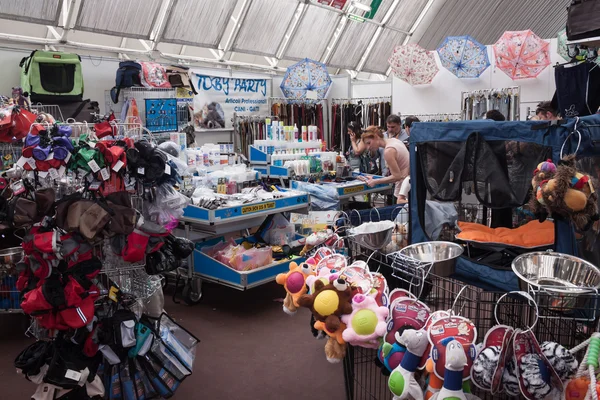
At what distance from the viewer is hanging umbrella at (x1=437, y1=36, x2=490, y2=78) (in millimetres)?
8047

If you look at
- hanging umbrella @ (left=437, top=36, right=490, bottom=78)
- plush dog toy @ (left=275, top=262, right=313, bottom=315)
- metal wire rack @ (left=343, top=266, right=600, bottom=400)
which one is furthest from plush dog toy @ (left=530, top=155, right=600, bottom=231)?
hanging umbrella @ (left=437, top=36, right=490, bottom=78)

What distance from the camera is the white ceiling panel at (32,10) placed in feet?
21.0

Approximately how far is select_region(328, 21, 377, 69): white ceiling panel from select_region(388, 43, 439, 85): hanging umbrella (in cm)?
296

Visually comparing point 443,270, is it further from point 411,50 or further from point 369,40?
Answer: point 369,40

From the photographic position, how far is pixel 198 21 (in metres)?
8.48

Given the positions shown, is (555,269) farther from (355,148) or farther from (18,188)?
(355,148)

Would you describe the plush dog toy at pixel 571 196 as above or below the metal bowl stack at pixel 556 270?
above

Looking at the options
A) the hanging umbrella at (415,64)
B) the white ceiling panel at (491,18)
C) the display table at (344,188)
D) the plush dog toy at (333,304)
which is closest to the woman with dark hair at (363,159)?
the display table at (344,188)

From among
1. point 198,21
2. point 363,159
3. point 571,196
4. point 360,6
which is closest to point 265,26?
point 198,21

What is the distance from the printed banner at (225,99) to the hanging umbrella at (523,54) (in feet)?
12.3

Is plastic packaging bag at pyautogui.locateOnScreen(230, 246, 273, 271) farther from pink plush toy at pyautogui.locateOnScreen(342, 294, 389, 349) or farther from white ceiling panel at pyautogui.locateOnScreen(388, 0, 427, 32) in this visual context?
white ceiling panel at pyautogui.locateOnScreen(388, 0, 427, 32)

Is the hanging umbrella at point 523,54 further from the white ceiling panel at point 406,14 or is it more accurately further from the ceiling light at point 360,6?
the white ceiling panel at point 406,14

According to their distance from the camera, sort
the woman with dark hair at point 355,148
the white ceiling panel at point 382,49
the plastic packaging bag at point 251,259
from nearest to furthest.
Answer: the plastic packaging bag at point 251,259 → the woman with dark hair at point 355,148 → the white ceiling panel at point 382,49

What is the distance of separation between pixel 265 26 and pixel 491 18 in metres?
6.37
